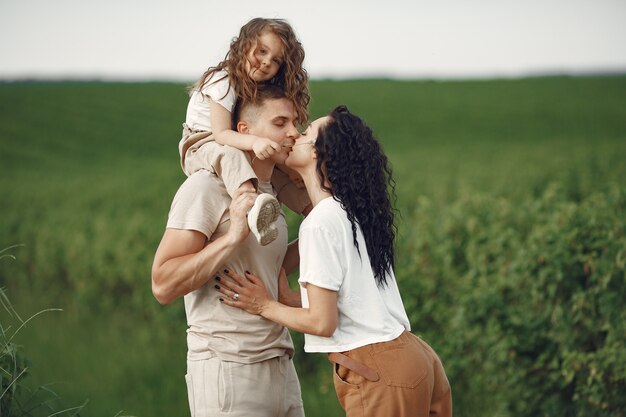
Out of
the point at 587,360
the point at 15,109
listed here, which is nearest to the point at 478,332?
the point at 587,360

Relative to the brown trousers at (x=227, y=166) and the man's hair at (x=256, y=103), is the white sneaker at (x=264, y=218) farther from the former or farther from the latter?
the man's hair at (x=256, y=103)

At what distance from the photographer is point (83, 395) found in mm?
9117

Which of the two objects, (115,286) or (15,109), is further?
(15,109)

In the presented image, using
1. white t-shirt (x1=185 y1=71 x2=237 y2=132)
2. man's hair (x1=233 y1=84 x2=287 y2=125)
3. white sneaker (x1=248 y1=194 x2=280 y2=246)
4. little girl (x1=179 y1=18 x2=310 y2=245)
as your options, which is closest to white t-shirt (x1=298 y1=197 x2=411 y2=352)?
white sneaker (x1=248 y1=194 x2=280 y2=246)

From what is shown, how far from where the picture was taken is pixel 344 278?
11.5 feet

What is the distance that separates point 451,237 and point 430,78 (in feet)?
132

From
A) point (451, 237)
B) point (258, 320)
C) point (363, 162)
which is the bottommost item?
point (451, 237)

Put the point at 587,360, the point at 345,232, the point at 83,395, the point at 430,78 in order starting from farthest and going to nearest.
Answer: the point at 430,78
the point at 83,395
the point at 587,360
the point at 345,232

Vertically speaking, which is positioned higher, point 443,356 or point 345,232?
point 345,232

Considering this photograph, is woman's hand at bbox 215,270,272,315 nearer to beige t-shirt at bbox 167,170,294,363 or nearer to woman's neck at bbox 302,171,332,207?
beige t-shirt at bbox 167,170,294,363

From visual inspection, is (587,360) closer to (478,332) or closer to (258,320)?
(478,332)

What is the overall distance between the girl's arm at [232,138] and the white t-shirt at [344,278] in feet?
1.10

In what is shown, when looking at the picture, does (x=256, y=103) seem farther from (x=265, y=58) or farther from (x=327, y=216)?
(x=327, y=216)

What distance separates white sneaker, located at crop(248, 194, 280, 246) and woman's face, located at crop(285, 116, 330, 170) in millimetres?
198
